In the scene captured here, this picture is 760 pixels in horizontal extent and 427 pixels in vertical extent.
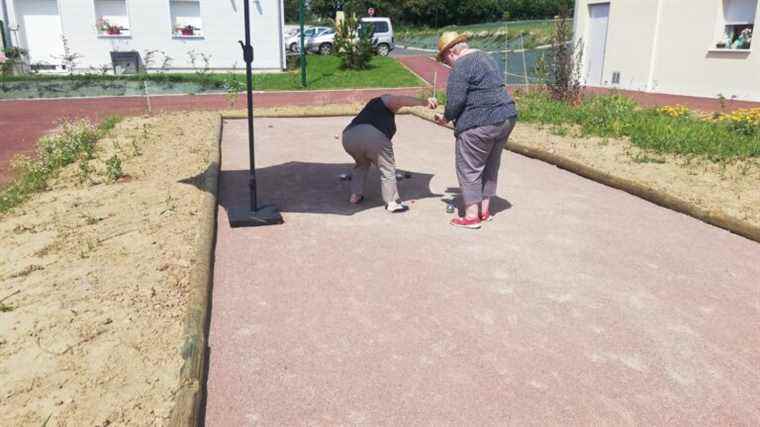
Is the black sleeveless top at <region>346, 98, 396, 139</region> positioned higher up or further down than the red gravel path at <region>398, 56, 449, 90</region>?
higher up

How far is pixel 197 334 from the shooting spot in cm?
342

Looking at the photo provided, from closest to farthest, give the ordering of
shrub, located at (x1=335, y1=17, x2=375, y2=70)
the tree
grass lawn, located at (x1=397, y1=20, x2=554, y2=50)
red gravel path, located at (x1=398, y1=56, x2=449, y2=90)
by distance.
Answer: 1. red gravel path, located at (x1=398, y1=56, x2=449, y2=90)
2. shrub, located at (x1=335, y1=17, x2=375, y2=70)
3. grass lawn, located at (x1=397, y1=20, x2=554, y2=50)
4. the tree

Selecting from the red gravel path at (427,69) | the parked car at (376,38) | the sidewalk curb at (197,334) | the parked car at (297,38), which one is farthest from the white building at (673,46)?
the parked car at (297,38)

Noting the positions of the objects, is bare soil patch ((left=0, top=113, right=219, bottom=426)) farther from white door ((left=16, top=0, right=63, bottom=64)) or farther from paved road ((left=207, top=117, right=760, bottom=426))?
white door ((left=16, top=0, right=63, bottom=64))

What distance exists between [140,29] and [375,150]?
66.2 feet

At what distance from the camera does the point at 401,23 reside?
2530 inches

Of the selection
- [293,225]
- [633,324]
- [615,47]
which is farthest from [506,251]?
[615,47]

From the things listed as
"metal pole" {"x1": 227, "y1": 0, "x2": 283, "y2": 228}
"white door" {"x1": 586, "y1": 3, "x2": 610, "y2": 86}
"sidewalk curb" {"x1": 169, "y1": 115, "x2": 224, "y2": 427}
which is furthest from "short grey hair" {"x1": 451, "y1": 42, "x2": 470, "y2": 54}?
"white door" {"x1": 586, "y1": 3, "x2": 610, "y2": 86}

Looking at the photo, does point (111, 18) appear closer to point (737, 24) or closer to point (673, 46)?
point (673, 46)

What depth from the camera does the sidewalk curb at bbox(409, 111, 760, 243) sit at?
5.48 m

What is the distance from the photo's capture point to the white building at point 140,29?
73.3 feet

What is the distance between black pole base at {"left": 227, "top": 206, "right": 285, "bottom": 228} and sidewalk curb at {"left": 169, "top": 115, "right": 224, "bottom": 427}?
17 centimetres

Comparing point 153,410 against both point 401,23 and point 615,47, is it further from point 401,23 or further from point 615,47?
point 401,23

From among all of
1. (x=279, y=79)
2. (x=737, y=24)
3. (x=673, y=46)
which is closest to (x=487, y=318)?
(x=737, y=24)
